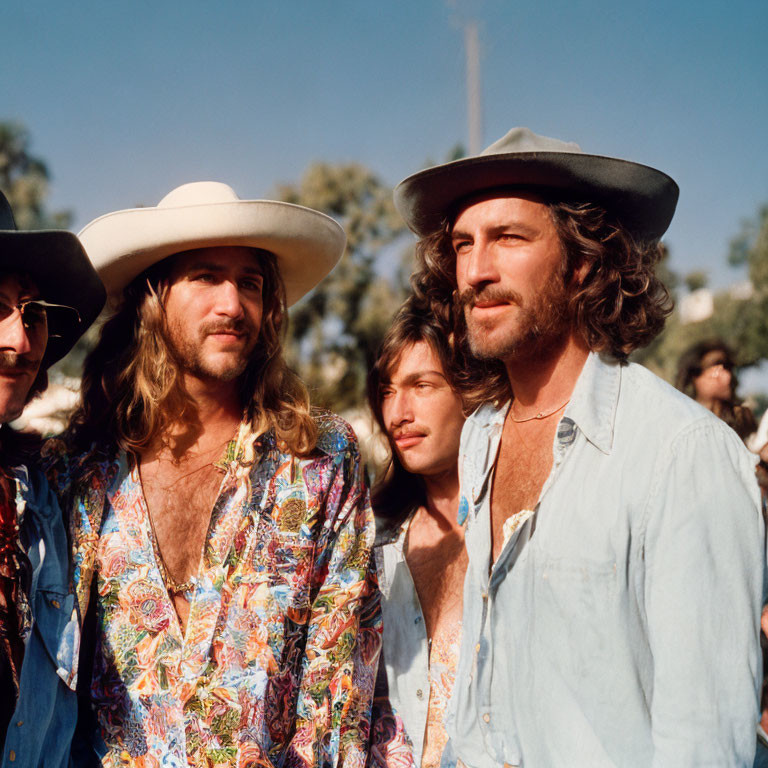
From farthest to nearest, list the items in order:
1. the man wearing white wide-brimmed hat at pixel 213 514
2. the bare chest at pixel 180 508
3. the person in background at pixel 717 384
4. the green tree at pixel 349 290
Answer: the green tree at pixel 349 290
the person in background at pixel 717 384
the bare chest at pixel 180 508
the man wearing white wide-brimmed hat at pixel 213 514

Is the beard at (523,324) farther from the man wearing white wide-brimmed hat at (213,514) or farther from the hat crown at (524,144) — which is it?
the man wearing white wide-brimmed hat at (213,514)

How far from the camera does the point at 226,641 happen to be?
8.96 feet

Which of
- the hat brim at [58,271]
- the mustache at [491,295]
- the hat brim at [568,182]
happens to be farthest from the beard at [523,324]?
the hat brim at [58,271]

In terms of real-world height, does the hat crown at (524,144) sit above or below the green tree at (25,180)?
below

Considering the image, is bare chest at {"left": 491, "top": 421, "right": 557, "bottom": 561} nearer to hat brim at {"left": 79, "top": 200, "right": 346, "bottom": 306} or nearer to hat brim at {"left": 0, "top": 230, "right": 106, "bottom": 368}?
hat brim at {"left": 79, "top": 200, "right": 346, "bottom": 306}

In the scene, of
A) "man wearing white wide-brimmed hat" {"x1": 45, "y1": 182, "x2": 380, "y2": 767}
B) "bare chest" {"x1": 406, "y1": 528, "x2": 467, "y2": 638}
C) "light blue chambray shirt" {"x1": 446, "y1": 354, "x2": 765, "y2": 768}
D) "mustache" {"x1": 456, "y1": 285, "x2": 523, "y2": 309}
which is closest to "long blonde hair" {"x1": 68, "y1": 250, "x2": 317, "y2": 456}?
"man wearing white wide-brimmed hat" {"x1": 45, "y1": 182, "x2": 380, "y2": 767}

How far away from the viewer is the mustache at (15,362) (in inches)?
99.0

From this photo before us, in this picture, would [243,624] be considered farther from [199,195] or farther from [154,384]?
[199,195]

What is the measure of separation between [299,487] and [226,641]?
589mm

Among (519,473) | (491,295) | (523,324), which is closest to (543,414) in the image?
→ (519,473)

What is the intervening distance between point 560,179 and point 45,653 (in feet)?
7.30

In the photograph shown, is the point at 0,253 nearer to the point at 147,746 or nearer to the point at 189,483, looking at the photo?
the point at 189,483

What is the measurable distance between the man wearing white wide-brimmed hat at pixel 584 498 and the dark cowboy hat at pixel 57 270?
3.72ft

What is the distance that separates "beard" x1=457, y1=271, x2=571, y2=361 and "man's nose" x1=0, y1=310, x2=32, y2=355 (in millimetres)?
1395
